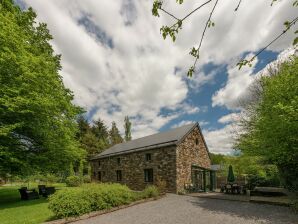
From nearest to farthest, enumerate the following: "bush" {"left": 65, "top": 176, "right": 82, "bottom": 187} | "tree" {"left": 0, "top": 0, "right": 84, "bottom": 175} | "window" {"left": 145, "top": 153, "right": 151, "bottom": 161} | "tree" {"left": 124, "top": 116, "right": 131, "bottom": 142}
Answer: "tree" {"left": 0, "top": 0, "right": 84, "bottom": 175} < "window" {"left": 145, "top": 153, "right": 151, "bottom": 161} < "bush" {"left": 65, "top": 176, "right": 82, "bottom": 187} < "tree" {"left": 124, "top": 116, "right": 131, "bottom": 142}

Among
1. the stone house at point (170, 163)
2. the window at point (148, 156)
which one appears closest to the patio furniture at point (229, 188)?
the stone house at point (170, 163)

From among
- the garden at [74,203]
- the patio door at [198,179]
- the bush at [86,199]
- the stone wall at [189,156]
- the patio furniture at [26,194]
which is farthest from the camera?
the patio door at [198,179]

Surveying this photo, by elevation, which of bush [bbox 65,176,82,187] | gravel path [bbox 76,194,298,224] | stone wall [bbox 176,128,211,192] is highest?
stone wall [bbox 176,128,211,192]

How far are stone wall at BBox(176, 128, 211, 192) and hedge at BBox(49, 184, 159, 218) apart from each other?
737 cm

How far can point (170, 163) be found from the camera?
70.9 feet

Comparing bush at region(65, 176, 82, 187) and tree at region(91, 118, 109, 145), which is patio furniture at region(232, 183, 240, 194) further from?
tree at region(91, 118, 109, 145)

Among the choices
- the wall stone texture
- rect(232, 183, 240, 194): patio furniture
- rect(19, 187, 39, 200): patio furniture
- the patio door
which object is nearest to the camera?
rect(19, 187, 39, 200): patio furniture

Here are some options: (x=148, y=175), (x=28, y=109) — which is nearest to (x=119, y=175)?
(x=148, y=175)

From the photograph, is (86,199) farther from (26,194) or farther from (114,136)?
(114,136)

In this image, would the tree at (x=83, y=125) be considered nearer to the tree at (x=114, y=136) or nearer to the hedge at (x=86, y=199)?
the tree at (x=114, y=136)

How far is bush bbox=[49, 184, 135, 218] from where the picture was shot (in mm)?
10977

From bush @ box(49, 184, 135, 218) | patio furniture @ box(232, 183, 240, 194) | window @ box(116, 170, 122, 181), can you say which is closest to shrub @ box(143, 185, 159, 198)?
bush @ box(49, 184, 135, 218)

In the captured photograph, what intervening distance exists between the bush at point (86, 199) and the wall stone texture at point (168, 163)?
732 centimetres

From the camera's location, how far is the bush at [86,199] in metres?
11.0
